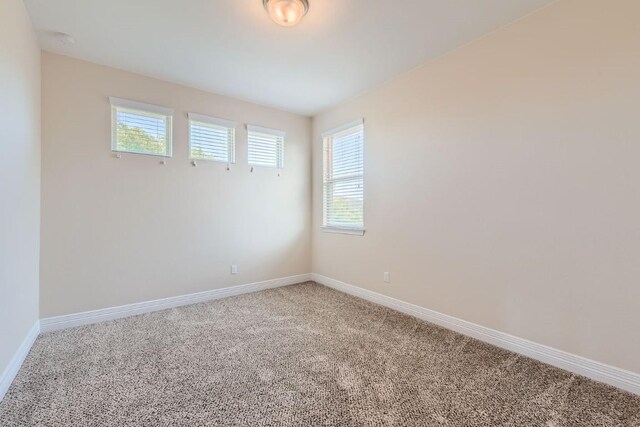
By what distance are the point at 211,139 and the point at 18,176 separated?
1936mm

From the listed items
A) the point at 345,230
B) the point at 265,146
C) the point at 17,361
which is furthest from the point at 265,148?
the point at 17,361

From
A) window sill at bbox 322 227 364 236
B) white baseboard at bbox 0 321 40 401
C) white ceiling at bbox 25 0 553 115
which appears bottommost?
white baseboard at bbox 0 321 40 401

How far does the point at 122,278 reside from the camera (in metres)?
3.13

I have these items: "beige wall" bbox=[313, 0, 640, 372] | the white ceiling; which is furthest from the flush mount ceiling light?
"beige wall" bbox=[313, 0, 640, 372]

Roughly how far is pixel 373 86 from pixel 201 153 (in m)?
2.32

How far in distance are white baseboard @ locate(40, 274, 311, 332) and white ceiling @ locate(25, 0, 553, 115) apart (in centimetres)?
260

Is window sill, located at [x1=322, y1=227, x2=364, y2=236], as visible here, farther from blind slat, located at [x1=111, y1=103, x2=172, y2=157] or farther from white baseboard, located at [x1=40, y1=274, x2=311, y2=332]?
blind slat, located at [x1=111, y1=103, x2=172, y2=157]

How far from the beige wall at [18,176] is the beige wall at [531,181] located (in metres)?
3.26

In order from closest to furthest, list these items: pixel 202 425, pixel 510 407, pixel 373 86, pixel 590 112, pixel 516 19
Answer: pixel 202 425, pixel 510 407, pixel 590 112, pixel 516 19, pixel 373 86

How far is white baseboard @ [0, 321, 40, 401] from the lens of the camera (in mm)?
1796

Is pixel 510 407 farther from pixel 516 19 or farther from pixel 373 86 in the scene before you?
pixel 373 86

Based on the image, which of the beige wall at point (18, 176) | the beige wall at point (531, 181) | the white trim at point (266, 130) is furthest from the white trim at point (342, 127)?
the beige wall at point (18, 176)

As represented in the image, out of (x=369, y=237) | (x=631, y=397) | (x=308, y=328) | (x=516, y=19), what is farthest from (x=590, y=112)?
(x=308, y=328)

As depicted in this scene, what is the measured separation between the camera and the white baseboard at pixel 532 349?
1.85 meters
